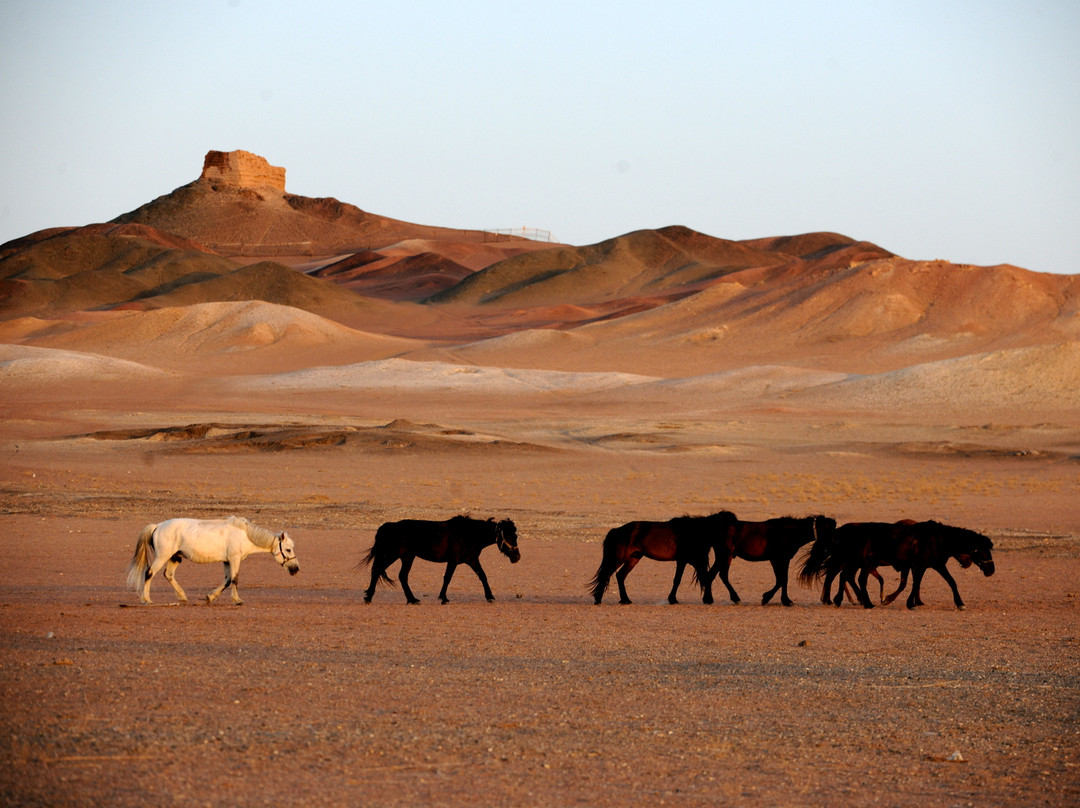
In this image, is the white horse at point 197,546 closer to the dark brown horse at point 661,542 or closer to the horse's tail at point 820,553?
the dark brown horse at point 661,542

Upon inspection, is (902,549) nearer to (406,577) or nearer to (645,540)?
(645,540)

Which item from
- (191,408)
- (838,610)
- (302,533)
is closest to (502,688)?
(838,610)

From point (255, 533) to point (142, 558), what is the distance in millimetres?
1140

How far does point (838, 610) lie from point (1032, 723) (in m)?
5.77

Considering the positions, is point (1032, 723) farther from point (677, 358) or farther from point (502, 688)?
point (677, 358)

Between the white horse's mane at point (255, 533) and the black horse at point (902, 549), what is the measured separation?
19.3ft

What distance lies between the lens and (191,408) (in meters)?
64.1

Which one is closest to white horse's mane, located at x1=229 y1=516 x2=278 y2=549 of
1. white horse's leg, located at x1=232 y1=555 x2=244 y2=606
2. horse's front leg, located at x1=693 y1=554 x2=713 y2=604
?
white horse's leg, located at x1=232 y1=555 x2=244 y2=606

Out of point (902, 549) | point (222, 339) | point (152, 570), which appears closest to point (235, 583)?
point (152, 570)

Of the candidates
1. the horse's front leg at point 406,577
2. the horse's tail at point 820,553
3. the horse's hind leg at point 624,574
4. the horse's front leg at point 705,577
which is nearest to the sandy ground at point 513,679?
the horse's front leg at point 705,577

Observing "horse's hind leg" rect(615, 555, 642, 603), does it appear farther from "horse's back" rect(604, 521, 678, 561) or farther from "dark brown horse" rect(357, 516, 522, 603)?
"dark brown horse" rect(357, 516, 522, 603)

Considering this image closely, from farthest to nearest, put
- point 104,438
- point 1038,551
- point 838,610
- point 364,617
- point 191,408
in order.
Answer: point 191,408
point 104,438
point 1038,551
point 838,610
point 364,617

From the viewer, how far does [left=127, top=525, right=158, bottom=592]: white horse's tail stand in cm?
1244

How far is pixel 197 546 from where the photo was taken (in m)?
12.5
